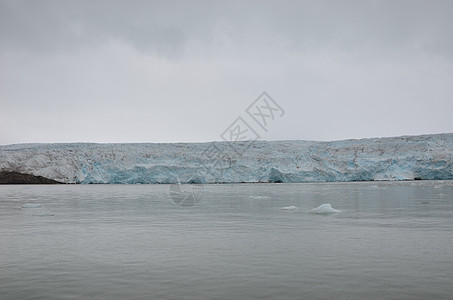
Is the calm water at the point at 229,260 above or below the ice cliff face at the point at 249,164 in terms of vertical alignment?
below

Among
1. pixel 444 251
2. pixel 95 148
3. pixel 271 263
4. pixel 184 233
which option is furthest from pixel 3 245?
pixel 95 148

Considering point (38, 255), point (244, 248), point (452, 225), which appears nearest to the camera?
point (38, 255)

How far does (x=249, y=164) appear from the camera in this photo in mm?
43250

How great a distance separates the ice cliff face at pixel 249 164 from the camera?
41781 millimetres

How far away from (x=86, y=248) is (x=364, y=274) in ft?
14.0

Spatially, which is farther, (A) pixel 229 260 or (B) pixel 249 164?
(B) pixel 249 164

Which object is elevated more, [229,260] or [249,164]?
[249,164]

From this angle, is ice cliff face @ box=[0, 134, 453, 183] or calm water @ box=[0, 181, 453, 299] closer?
calm water @ box=[0, 181, 453, 299]

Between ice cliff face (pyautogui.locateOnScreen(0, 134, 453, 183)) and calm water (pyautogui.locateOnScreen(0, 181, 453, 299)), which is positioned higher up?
ice cliff face (pyautogui.locateOnScreen(0, 134, 453, 183))

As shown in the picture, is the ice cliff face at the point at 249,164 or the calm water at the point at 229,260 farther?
the ice cliff face at the point at 249,164

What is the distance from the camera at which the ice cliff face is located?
41.8 metres

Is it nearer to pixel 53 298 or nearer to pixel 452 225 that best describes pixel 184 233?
pixel 53 298

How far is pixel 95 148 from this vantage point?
48531 mm

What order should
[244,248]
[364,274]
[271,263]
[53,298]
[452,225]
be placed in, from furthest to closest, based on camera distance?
[452,225], [244,248], [271,263], [364,274], [53,298]
